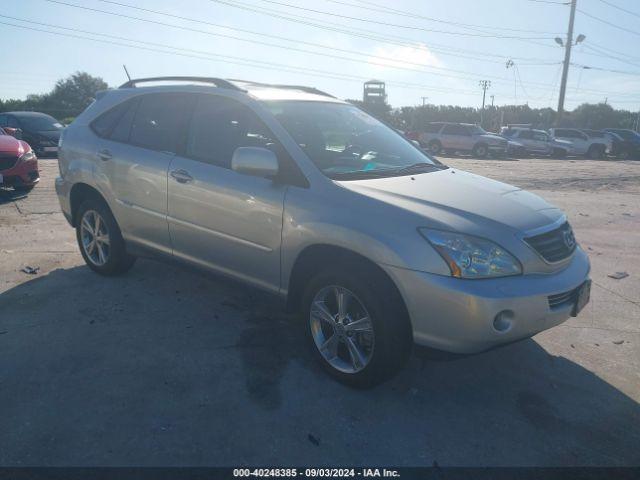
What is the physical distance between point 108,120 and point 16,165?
5212mm

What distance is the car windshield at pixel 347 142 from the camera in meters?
3.58

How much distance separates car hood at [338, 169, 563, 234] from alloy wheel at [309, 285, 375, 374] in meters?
0.66

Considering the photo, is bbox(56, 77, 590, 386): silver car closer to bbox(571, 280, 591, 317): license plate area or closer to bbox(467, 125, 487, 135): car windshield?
bbox(571, 280, 591, 317): license plate area

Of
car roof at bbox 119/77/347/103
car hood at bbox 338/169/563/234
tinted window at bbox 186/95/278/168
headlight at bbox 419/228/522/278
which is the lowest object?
headlight at bbox 419/228/522/278

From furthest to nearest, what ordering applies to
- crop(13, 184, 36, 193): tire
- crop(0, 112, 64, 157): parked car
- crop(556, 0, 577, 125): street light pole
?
crop(556, 0, 577, 125): street light pole < crop(0, 112, 64, 157): parked car < crop(13, 184, 36, 193): tire

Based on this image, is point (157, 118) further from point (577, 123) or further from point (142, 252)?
point (577, 123)

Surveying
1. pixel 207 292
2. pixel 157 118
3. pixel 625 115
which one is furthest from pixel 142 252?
pixel 625 115

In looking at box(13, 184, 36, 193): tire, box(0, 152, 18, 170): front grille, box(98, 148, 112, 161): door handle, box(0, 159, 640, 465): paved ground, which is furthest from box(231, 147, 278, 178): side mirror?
box(13, 184, 36, 193): tire

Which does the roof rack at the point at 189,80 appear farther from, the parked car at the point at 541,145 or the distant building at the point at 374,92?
the distant building at the point at 374,92

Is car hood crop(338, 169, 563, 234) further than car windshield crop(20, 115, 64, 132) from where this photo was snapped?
No

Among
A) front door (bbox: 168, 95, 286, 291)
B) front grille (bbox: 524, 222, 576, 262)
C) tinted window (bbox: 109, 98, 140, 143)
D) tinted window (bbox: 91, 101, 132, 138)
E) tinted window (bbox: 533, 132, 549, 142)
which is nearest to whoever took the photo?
front grille (bbox: 524, 222, 576, 262)

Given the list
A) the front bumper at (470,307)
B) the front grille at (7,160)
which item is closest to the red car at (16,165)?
the front grille at (7,160)

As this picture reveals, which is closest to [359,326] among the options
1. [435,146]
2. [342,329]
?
[342,329]

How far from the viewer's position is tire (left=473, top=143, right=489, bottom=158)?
26.1 meters
